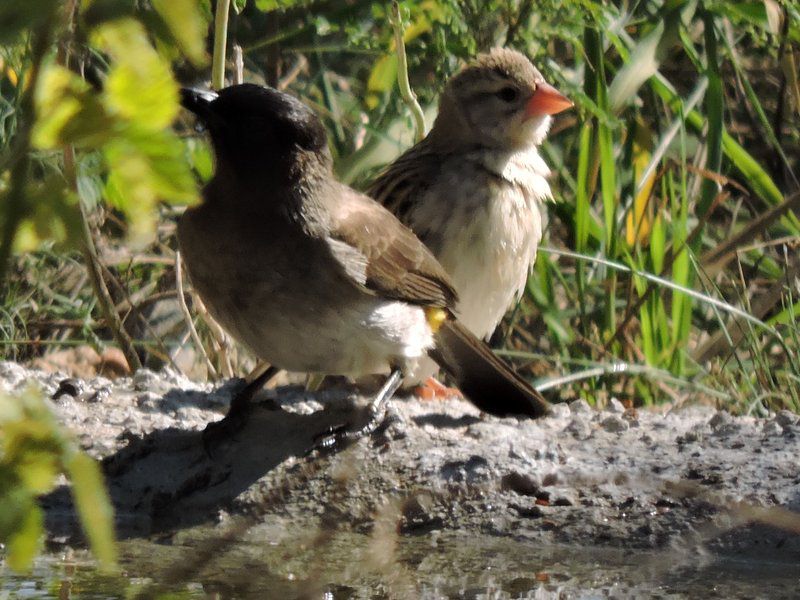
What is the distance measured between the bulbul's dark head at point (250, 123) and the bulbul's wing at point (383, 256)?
0.23 metres

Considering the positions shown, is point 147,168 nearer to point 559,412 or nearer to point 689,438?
point 689,438

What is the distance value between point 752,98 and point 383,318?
6.96 ft

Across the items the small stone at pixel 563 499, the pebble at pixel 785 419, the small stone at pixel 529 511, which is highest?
the pebble at pixel 785 419

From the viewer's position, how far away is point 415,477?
334 cm

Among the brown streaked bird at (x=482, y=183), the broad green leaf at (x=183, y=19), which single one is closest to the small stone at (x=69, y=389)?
the brown streaked bird at (x=482, y=183)

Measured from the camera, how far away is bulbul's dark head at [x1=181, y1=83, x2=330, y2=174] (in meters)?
3.80

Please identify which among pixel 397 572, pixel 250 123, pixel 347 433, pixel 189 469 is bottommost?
pixel 397 572

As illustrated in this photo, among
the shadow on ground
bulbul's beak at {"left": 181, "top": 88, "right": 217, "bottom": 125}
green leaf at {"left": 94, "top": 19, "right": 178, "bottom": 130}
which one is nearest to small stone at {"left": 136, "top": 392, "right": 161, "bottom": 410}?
the shadow on ground

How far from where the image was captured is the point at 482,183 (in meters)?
4.76

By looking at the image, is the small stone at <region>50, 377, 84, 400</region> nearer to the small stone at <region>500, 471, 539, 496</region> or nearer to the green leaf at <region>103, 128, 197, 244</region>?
the small stone at <region>500, 471, 539, 496</region>

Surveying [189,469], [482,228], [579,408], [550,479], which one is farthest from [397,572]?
[482,228]

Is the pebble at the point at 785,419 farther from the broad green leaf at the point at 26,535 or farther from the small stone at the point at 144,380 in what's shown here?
the broad green leaf at the point at 26,535

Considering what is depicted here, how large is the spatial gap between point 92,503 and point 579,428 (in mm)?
2693

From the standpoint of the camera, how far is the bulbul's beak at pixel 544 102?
4945mm
